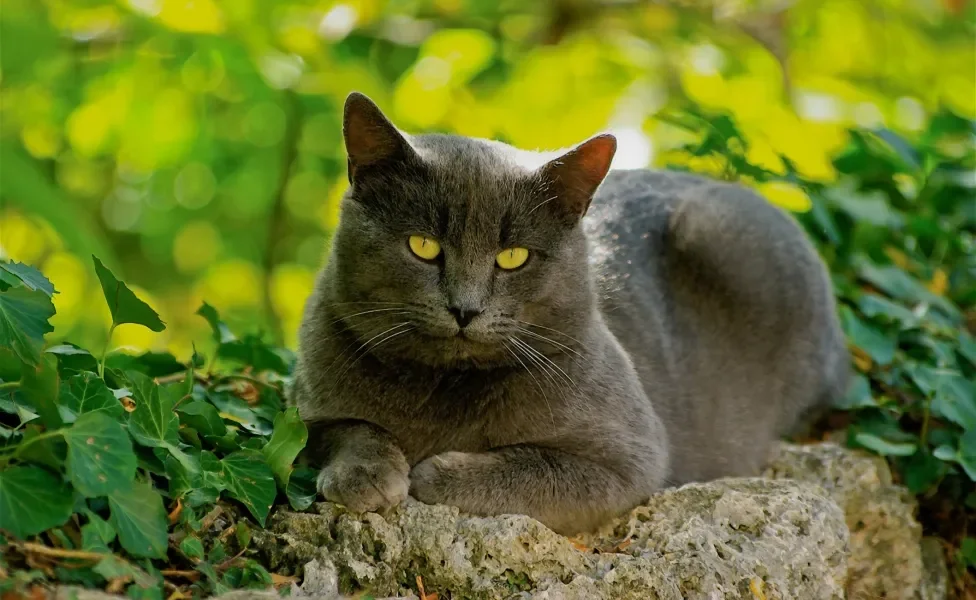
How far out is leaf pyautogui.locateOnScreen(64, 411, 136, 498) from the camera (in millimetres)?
A: 1780

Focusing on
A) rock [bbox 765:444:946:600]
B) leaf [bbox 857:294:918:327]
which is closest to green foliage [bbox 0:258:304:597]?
rock [bbox 765:444:946:600]

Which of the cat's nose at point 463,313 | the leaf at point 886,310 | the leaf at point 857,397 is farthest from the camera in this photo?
the leaf at point 886,310

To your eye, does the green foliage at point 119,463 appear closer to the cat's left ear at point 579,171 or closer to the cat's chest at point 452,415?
the cat's chest at point 452,415

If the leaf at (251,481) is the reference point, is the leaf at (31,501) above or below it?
above

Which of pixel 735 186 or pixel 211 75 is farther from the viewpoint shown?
pixel 211 75

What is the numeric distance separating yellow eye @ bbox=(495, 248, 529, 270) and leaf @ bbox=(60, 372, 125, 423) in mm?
947

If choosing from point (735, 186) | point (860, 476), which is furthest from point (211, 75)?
point (860, 476)

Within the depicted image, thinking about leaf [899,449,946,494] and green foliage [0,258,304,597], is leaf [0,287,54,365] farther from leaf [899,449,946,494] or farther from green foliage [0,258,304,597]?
leaf [899,449,946,494]

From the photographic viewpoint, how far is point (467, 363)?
257 centimetres

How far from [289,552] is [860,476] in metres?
1.72

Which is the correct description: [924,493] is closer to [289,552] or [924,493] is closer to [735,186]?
[735,186]

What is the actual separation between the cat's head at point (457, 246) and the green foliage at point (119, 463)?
15.4 inches

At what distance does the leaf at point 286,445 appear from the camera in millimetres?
2295

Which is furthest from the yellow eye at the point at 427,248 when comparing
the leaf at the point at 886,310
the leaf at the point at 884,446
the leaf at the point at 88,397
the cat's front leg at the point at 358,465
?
the leaf at the point at 886,310
